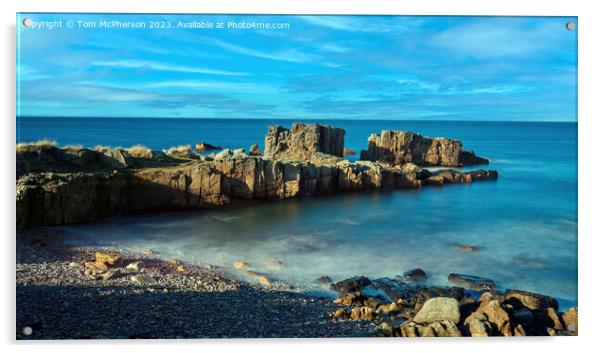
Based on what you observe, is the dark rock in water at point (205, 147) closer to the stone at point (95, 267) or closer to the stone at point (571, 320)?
the stone at point (95, 267)

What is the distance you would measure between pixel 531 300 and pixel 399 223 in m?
2.51

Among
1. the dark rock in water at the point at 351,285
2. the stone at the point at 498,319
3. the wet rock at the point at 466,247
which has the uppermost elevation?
the wet rock at the point at 466,247

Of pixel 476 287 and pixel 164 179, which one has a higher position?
pixel 164 179

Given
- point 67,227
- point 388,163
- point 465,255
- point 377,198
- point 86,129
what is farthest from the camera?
point 388,163

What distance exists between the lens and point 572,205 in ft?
25.1

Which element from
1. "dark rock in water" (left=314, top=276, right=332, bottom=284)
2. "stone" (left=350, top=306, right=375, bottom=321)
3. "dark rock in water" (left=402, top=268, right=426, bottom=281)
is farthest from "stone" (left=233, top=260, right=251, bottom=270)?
"dark rock in water" (left=402, top=268, right=426, bottom=281)

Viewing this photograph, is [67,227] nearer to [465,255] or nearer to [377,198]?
[377,198]

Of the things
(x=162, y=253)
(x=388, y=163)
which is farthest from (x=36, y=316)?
(x=388, y=163)

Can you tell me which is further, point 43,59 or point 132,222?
point 132,222

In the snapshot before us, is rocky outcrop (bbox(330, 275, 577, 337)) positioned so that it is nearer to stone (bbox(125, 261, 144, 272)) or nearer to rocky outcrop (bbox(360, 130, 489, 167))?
stone (bbox(125, 261, 144, 272))

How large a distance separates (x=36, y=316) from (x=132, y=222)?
2.87 meters

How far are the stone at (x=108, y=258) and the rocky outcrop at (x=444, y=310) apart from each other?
364 cm


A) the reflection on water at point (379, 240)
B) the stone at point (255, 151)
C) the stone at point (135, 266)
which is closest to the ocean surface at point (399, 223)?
the reflection on water at point (379, 240)

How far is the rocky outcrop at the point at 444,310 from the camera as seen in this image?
23.1 ft
